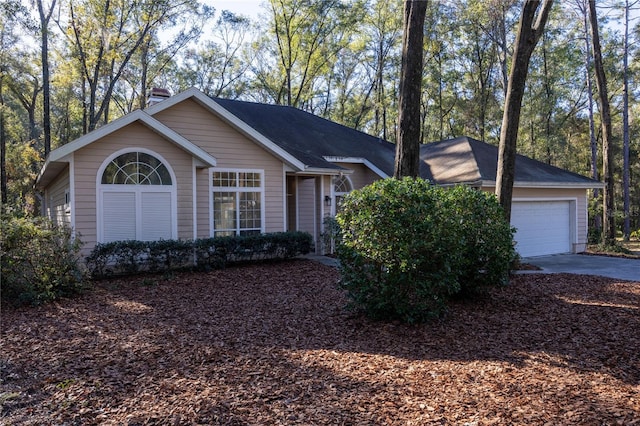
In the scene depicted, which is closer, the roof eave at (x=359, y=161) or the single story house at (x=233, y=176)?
the single story house at (x=233, y=176)

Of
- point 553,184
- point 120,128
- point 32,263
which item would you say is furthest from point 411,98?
point 553,184

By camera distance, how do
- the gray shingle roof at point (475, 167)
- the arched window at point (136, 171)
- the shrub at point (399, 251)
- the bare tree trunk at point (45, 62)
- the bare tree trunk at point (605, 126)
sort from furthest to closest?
the bare tree trunk at point (45, 62) < the bare tree trunk at point (605, 126) < the gray shingle roof at point (475, 167) < the arched window at point (136, 171) < the shrub at point (399, 251)

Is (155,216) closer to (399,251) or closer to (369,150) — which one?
(399,251)

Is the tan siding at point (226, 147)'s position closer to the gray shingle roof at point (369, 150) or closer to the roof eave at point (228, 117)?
the roof eave at point (228, 117)

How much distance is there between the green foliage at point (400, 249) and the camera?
5465 millimetres

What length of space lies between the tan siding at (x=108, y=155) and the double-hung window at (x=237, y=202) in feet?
3.32

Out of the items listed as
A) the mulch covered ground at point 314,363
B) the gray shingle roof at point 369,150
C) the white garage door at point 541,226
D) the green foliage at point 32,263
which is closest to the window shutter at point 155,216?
the green foliage at point 32,263

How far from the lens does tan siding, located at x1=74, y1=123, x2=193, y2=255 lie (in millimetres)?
9297

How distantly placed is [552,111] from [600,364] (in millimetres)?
27284

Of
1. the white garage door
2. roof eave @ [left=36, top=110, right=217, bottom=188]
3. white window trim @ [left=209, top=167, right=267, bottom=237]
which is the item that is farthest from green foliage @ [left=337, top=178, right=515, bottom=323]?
the white garage door

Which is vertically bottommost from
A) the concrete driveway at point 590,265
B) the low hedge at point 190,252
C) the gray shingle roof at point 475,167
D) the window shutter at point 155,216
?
the concrete driveway at point 590,265

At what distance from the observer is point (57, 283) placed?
7449mm

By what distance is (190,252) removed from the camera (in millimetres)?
10070

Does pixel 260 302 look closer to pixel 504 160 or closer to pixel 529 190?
pixel 504 160
